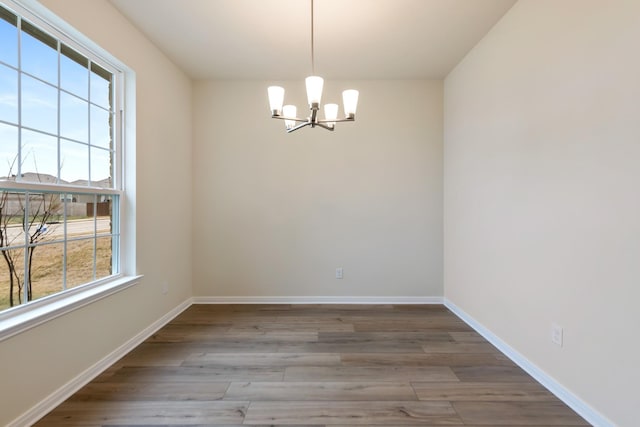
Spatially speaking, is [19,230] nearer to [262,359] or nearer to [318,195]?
[262,359]

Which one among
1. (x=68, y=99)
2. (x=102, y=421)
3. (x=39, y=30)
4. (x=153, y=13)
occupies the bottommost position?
(x=102, y=421)

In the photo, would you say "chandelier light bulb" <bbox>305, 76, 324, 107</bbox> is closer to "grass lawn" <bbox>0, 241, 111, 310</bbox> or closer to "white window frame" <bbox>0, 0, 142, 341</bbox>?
"white window frame" <bbox>0, 0, 142, 341</bbox>

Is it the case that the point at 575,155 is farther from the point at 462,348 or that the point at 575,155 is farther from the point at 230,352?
the point at 230,352

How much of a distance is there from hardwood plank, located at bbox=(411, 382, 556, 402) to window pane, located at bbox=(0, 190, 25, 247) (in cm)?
263

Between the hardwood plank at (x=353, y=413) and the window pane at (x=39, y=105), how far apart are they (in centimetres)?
219

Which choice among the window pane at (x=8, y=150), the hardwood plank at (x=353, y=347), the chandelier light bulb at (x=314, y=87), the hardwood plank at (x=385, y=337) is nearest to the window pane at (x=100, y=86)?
the window pane at (x=8, y=150)

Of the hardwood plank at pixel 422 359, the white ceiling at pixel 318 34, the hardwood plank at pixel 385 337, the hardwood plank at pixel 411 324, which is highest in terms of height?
the white ceiling at pixel 318 34

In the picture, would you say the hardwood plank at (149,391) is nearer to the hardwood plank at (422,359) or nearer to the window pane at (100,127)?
the hardwood plank at (422,359)

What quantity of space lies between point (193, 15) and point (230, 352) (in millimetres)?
2816

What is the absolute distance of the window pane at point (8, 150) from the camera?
1.62 metres

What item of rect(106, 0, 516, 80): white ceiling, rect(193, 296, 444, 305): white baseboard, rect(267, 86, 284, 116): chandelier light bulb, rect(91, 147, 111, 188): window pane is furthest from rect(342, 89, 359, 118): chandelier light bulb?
rect(193, 296, 444, 305): white baseboard

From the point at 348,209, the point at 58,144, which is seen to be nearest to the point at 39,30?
the point at 58,144

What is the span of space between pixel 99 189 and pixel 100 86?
83 centimetres

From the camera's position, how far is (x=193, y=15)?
2.40 metres
